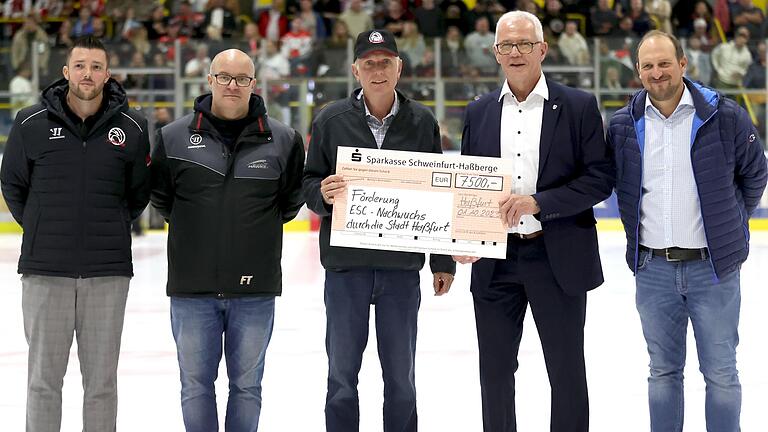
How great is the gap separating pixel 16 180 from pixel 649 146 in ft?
7.87

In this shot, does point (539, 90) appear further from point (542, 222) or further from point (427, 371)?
point (427, 371)

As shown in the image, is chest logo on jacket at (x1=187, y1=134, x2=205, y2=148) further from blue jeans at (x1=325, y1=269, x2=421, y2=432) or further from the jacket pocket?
blue jeans at (x1=325, y1=269, x2=421, y2=432)

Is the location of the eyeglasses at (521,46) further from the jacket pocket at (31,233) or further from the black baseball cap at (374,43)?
the jacket pocket at (31,233)

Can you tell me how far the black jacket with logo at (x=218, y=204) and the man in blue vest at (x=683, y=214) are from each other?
1.37 metres

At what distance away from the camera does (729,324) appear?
4.16 m

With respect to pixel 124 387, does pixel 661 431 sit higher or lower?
higher

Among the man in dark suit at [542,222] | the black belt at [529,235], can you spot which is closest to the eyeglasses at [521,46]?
the man in dark suit at [542,222]

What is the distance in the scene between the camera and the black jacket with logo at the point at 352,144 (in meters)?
4.20

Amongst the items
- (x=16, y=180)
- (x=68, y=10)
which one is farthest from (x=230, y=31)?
(x=16, y=180)

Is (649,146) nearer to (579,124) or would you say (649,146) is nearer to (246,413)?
(579,124)

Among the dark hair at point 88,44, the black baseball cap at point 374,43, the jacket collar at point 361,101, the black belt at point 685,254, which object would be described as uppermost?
the black baseball cap at point 374,43

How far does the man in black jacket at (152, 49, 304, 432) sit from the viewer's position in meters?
4.15

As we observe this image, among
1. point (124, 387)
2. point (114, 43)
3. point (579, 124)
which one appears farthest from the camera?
point (114, 43)

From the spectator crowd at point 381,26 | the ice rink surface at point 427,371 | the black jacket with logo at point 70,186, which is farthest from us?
the spectator crowd at point 381,26
